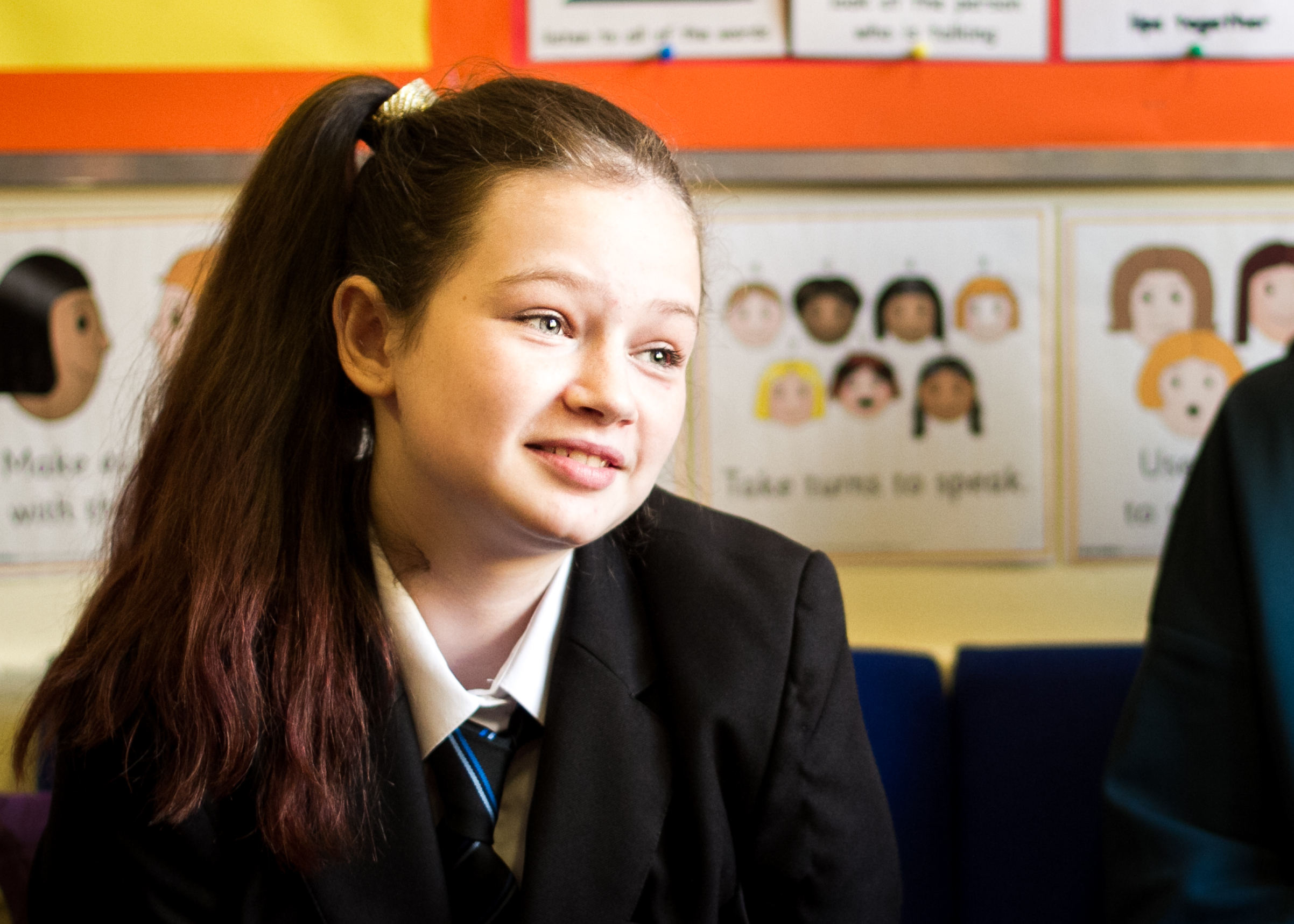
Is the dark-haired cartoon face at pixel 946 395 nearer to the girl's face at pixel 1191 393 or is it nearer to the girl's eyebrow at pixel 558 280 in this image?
the girl's face at pixel 1191 393

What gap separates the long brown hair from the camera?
0.73m

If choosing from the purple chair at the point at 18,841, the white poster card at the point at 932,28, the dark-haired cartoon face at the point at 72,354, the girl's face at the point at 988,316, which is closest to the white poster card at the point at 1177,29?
the white poster card at the point at 932,28

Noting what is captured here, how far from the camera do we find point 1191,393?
3.98ft

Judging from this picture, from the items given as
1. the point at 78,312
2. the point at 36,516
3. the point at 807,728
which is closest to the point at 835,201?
the point at 807,728

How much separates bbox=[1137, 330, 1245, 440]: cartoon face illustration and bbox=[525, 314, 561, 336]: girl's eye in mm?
852

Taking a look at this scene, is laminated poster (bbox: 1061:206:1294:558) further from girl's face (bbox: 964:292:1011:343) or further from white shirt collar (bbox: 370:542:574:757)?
white shirt collar (bbox: 370:542:574:757)

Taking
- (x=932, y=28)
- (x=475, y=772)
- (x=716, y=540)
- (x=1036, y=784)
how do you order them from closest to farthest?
(x=475, y=772) < (x=716, y=540) < (x=1036, y=784) < (x=932, y=28)

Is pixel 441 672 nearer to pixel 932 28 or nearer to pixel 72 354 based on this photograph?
pixel 72 354

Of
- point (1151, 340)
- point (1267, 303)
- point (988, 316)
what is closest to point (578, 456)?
point (988, 316)

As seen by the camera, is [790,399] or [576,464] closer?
[576,464]

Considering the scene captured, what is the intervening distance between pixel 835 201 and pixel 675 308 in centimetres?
59

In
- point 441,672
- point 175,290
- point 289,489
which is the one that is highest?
point 175,290

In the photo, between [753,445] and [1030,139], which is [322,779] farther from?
[1030,139]

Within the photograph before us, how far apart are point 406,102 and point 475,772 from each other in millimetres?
552
